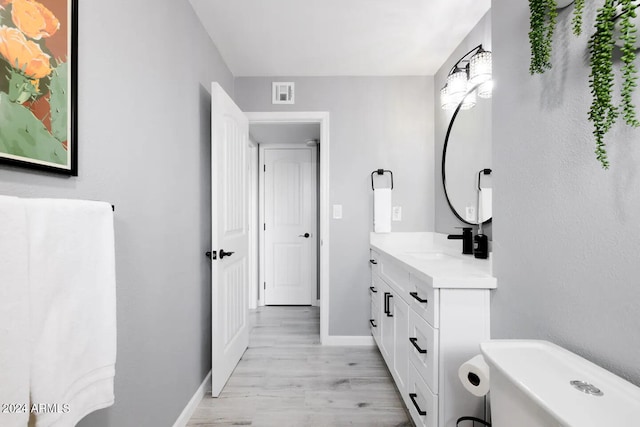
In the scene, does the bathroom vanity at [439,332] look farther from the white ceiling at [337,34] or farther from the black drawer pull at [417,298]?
the white ceiling at [337,34]

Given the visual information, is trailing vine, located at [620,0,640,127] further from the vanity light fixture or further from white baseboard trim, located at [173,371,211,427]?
white baseboard trim, located at [173,371,211,427]

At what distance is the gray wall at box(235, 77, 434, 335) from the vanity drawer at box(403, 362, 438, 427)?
1.13 m

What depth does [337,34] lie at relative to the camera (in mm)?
2059

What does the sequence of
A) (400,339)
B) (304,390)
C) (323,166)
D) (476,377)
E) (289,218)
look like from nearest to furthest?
1. (476,377)
2. (400,339)
3. (304,390)
4. (323,166)
5. (289,218)

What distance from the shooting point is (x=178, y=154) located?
1.63 meters

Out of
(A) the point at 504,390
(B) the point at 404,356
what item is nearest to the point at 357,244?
(B) the point at 404,356

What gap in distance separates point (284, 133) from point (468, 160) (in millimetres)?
2229

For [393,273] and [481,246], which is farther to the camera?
[393,273]

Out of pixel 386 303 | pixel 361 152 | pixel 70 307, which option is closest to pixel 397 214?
pixel 361 152

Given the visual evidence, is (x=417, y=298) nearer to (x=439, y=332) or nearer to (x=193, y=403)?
(x=439, y=332)

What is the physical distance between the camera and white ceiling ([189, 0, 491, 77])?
5.86ft

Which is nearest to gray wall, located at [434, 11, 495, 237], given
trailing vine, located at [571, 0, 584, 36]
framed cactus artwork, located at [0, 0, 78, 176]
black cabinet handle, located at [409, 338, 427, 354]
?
black cabinet handle, located at [409, 338, 427, 354]

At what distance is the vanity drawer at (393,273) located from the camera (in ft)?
5.60

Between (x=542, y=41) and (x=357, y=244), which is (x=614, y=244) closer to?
(x=542, y=41)
